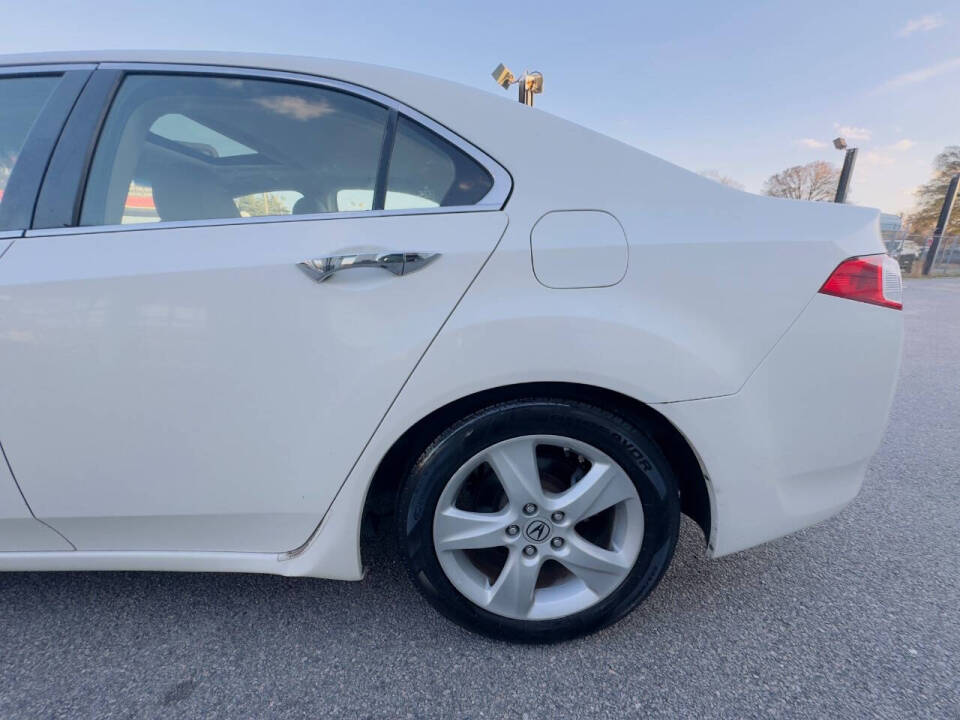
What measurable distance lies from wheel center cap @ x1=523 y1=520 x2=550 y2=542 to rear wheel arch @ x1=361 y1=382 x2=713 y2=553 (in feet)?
1.18

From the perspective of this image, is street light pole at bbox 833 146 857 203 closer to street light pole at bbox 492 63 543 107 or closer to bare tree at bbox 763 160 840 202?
street light pole at bbox 492 63 543 107

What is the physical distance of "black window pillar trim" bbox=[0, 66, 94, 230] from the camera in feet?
4.43

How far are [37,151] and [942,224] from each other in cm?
2379

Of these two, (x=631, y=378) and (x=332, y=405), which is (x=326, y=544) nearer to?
(x=332, y=405)

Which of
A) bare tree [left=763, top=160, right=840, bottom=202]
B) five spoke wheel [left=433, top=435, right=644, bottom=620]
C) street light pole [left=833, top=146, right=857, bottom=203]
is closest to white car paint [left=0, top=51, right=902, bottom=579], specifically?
five spoke wheel [left=433, top=435, right=644, bottom=620]

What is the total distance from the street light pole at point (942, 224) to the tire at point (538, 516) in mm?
22004

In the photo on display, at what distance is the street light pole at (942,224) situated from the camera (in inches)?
661

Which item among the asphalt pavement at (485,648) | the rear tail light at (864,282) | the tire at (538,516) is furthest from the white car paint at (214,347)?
the rear tail light at (864,282)

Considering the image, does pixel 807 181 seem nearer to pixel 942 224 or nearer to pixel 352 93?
pixel 942 224

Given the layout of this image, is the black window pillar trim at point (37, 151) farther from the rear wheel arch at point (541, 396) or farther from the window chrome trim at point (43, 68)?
the rear wheel arch at point (541, 396)

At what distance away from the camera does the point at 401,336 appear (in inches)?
49.3

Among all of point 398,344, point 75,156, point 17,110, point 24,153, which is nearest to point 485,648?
point 398,344

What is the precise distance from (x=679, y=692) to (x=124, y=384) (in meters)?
1.63

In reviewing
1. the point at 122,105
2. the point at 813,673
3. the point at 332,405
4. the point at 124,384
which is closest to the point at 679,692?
the point at 813,673
